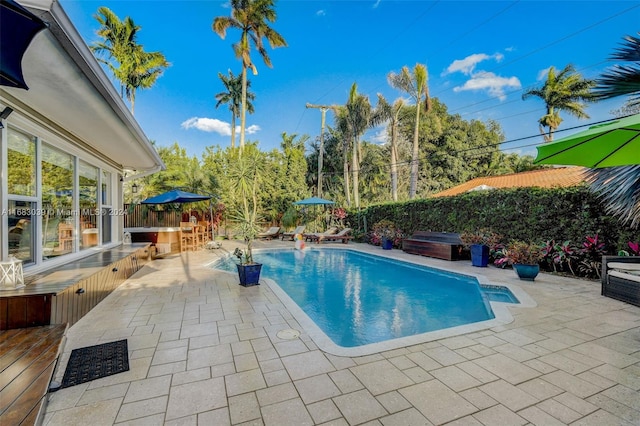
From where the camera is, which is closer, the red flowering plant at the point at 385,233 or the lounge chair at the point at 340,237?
the red flowering plant at the point at 385,233

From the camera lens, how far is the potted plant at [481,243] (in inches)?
309

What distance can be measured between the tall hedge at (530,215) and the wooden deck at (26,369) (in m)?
8.71

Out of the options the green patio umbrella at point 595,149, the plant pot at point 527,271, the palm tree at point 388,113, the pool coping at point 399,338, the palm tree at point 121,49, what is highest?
the palm tree at point 121,49

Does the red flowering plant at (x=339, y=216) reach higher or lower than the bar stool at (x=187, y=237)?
higher

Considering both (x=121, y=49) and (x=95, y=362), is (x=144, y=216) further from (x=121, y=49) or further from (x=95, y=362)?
(x=95, y=362)

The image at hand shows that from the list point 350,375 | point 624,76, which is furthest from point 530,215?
point 350,375

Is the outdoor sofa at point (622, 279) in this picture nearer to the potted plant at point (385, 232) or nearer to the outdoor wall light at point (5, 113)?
the potted plant at point (385, 232)

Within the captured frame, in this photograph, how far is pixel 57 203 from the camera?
17.8ft

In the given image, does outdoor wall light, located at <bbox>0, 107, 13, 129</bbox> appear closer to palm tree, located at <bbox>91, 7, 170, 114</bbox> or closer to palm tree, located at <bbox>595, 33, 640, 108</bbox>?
palm tree, located at <bbox>595, 33, 640, 108</bbox>

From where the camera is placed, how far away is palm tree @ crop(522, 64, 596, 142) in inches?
736

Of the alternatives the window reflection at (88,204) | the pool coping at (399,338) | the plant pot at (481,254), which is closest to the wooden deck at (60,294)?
the window reflection at (88,204)

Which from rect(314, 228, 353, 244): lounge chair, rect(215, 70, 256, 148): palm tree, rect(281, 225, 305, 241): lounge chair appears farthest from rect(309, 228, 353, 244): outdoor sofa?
rect(215, 70, 256, 148): palm tree

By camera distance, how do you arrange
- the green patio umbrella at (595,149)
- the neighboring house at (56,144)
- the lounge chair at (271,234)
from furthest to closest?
the lounge chair at (271,234) < the neighboring house at (56,144) < the green patio umbrella at (595,149)

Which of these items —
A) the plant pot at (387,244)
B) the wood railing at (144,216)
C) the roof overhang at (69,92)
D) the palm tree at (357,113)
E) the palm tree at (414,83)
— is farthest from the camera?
the palm tree at (357,113)
